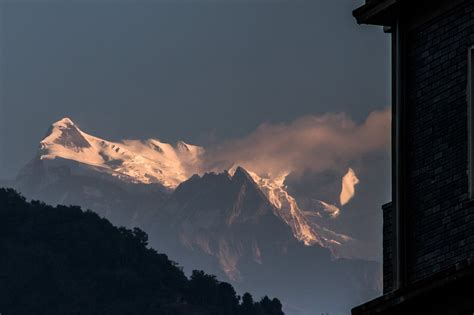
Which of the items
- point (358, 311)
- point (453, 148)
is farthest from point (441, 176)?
point (358, 311)

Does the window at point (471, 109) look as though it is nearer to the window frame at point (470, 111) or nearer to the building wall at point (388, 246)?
the window frame at point (470, 111)

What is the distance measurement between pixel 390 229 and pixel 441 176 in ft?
3.91

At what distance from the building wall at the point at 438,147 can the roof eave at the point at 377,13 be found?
1.51ft

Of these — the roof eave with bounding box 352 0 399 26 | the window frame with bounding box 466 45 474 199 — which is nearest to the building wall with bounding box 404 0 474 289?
the window frame with bounding box 466 45 474 199

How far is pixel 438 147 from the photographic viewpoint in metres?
21.8

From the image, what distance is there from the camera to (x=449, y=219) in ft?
70.2

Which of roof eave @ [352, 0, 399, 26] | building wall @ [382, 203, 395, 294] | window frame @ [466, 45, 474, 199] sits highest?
roof eave @ [352, 0, 399, 26]

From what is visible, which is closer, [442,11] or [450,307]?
[450,307]

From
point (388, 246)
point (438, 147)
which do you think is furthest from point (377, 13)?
point (388, 246)

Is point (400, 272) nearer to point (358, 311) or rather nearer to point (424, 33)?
point (358, 311)

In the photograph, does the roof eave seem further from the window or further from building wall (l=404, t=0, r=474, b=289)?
the window

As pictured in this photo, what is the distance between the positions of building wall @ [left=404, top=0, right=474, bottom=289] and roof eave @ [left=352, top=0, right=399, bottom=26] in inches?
18.1

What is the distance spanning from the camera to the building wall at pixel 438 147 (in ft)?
70.2

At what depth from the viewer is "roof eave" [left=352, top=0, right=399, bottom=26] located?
22.9 m
